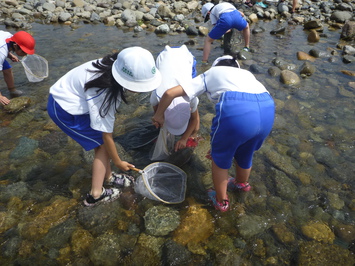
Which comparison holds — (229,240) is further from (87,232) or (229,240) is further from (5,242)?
(5,242)

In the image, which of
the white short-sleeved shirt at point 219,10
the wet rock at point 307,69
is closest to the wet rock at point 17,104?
the white short-sleeved shirt at point 219,10

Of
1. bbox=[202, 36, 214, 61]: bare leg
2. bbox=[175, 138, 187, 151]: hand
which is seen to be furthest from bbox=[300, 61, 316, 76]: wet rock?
bbox=[175, 138, 187, 151]: hand

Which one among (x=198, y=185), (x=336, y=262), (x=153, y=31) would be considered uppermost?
(x=336, y=262)

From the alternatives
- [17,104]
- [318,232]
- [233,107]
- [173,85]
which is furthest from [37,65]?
[318,232]

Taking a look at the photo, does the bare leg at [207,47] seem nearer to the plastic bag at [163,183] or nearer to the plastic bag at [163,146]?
the plastic bag at [163,146]

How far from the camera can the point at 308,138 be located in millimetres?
3852

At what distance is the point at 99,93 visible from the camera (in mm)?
2113

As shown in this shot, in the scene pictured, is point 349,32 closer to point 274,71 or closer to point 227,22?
point 274,71

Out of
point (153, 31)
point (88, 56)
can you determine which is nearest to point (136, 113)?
point (88, 56)

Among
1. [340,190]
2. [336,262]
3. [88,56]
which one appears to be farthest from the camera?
[88,56]

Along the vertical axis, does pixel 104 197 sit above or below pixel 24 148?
above

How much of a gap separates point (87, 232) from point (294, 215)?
2.08m

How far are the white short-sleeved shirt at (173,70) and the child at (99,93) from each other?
0.56 metres

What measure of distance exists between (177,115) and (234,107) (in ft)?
2.91
